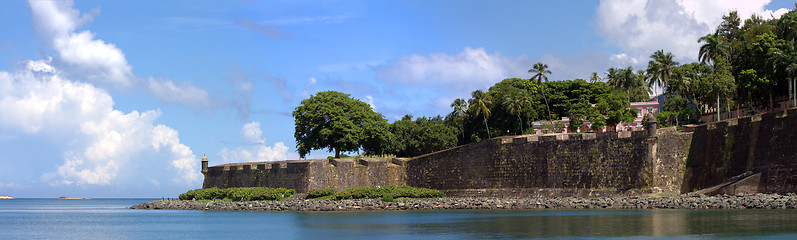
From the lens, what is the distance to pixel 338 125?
61.2 meters

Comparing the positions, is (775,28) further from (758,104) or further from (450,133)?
(450,133)

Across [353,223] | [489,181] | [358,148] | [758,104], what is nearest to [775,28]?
[758,104]

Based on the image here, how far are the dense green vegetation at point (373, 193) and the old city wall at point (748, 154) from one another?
59.1ft

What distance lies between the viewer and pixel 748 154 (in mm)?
42531

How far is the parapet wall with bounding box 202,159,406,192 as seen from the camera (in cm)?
5622

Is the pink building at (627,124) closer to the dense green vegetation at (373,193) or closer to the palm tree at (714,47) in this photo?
the palm tree at (714,47)

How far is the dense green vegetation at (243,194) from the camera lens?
2199 inches

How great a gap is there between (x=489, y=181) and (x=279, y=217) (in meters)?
16.8

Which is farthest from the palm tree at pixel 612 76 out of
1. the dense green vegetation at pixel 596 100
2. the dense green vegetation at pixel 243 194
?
the dense green vegetation at pixel 243 194

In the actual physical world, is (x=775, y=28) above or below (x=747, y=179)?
above

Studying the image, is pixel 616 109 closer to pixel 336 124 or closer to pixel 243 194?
pixel 336 124

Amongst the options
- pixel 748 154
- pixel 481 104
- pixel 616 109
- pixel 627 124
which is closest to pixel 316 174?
pixel 481 104

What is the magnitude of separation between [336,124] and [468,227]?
29623 millimetres

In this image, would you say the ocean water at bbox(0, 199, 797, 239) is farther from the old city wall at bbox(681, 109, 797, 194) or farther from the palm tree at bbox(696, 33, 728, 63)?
the palm tree at bbox(696, 33, 728, 63)
